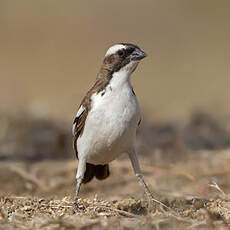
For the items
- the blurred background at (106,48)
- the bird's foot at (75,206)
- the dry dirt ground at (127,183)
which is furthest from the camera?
the blurred background at (106,48)

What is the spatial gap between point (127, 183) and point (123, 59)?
7.99 ft

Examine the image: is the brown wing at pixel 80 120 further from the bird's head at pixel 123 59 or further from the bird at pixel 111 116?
the bird's head at pixel 123 59

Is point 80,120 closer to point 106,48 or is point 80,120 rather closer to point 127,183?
point 127,183

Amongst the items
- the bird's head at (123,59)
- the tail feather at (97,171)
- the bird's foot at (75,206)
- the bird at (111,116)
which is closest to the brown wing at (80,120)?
the bird at (111,116)

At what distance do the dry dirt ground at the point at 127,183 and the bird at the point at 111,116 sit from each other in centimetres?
41

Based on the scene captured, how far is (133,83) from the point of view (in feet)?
61.9

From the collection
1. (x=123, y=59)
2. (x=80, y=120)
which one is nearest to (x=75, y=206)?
(x=80, y=120)

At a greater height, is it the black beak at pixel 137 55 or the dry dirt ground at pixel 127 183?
the black beak at pixel 137 55

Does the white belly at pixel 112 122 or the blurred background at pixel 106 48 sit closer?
the white belly at pixel 112 122

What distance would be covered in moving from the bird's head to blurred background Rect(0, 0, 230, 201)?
1622mm

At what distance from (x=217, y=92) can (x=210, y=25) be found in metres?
9.32

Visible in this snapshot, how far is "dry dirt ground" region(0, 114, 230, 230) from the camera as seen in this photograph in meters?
5.12

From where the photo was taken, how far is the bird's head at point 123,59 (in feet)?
20.7

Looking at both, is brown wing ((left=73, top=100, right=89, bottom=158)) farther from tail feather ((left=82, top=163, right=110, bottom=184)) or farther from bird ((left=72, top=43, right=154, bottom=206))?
tail feather ((left=82, top=163, right=110, bottom=184))
